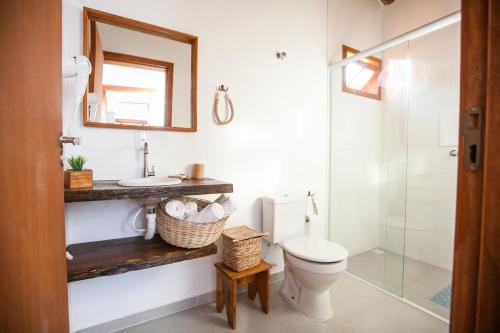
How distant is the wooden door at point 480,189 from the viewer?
0.39m

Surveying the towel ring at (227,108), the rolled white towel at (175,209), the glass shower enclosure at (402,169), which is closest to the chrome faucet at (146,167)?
the rolled white towel at (175,209)

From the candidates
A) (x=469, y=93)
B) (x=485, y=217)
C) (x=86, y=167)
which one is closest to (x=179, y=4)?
(x=86, y=167)

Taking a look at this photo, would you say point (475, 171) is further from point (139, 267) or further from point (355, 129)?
point (355, 129)

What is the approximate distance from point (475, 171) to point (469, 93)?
136mm

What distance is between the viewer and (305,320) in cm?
164

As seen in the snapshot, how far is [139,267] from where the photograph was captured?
4.12 ft

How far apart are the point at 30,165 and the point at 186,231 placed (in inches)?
35.0

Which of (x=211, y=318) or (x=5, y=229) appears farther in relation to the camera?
(x=211, y=318)

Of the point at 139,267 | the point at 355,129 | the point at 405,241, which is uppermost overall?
the point at 355,129

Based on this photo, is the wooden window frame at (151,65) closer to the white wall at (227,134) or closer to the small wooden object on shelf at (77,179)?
the white wall at (227,134)

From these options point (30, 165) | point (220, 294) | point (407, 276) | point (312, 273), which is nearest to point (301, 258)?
point (312, 273)

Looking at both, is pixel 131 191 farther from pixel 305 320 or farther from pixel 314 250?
pixel 305 320

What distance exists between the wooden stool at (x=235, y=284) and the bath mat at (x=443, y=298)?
1.29 m

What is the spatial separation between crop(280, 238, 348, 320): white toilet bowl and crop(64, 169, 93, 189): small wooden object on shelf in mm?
1307
